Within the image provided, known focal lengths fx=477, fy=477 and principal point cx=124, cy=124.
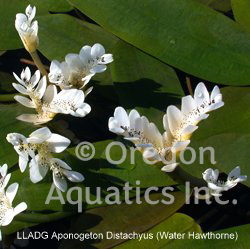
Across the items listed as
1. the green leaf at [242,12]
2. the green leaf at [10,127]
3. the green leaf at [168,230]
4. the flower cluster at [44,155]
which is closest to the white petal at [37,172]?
the flower cluster at [44,155]

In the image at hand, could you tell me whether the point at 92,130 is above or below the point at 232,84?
below

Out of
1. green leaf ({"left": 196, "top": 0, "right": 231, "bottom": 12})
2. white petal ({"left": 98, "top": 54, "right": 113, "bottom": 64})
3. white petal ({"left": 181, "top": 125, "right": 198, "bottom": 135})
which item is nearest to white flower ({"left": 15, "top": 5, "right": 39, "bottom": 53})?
white petal ({"left": 98, "top": 54, "right": 113, "bottom": 64})

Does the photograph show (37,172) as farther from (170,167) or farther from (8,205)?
(170,167)

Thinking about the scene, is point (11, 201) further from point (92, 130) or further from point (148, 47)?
point (148, 47)

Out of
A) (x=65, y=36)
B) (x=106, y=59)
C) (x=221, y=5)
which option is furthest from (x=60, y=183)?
Result: (x=221, y=5)

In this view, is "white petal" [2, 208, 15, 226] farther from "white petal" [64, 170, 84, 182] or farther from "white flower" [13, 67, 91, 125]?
"white flower" [13, 67, 91, 125]

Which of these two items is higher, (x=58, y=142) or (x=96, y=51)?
(x=96, y=51)

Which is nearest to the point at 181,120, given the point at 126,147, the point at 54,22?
the point at 126,147
